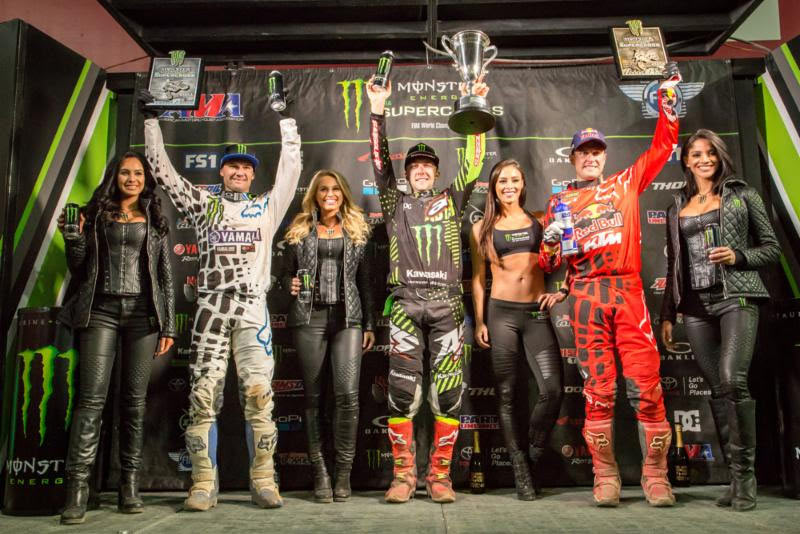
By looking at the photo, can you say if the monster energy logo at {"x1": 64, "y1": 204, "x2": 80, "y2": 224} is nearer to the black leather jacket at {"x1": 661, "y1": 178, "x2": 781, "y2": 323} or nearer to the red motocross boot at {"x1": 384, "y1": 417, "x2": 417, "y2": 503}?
the red motocross boot at {"x1": 384, "y1": 417, "x2": 417, "y2": 503}

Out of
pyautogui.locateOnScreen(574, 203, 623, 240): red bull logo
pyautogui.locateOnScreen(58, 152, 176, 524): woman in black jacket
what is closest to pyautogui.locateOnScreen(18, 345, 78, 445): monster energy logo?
pyautogui.locateOnScreen(58, 152, 176, 524): woman in black jacket

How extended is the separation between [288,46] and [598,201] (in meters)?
2.82

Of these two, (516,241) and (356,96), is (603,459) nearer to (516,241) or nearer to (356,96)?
(516,241)

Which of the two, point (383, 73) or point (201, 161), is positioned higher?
point (383, 73)

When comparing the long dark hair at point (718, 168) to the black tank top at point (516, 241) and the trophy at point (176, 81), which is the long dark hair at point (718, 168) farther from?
the trophy at point (176, 81)

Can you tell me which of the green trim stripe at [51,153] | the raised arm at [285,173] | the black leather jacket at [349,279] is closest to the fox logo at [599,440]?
the black leather jacket at [349,279]

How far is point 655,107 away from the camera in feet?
14.4

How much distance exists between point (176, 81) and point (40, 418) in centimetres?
236

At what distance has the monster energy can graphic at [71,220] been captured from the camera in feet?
10.2

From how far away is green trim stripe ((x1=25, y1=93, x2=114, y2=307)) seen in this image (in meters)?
3.93

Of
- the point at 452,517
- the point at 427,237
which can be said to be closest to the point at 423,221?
the point at 427,237

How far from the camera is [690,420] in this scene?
4031 mm

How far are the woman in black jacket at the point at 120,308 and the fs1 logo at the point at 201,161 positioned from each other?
92 centimetres

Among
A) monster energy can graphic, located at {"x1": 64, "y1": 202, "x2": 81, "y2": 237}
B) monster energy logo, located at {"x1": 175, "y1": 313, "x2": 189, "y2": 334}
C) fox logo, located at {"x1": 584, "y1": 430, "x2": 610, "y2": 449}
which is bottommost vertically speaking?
fox logo, located at {"x1": 584, "y1": 430, "x2": 610, "y2": 449}
